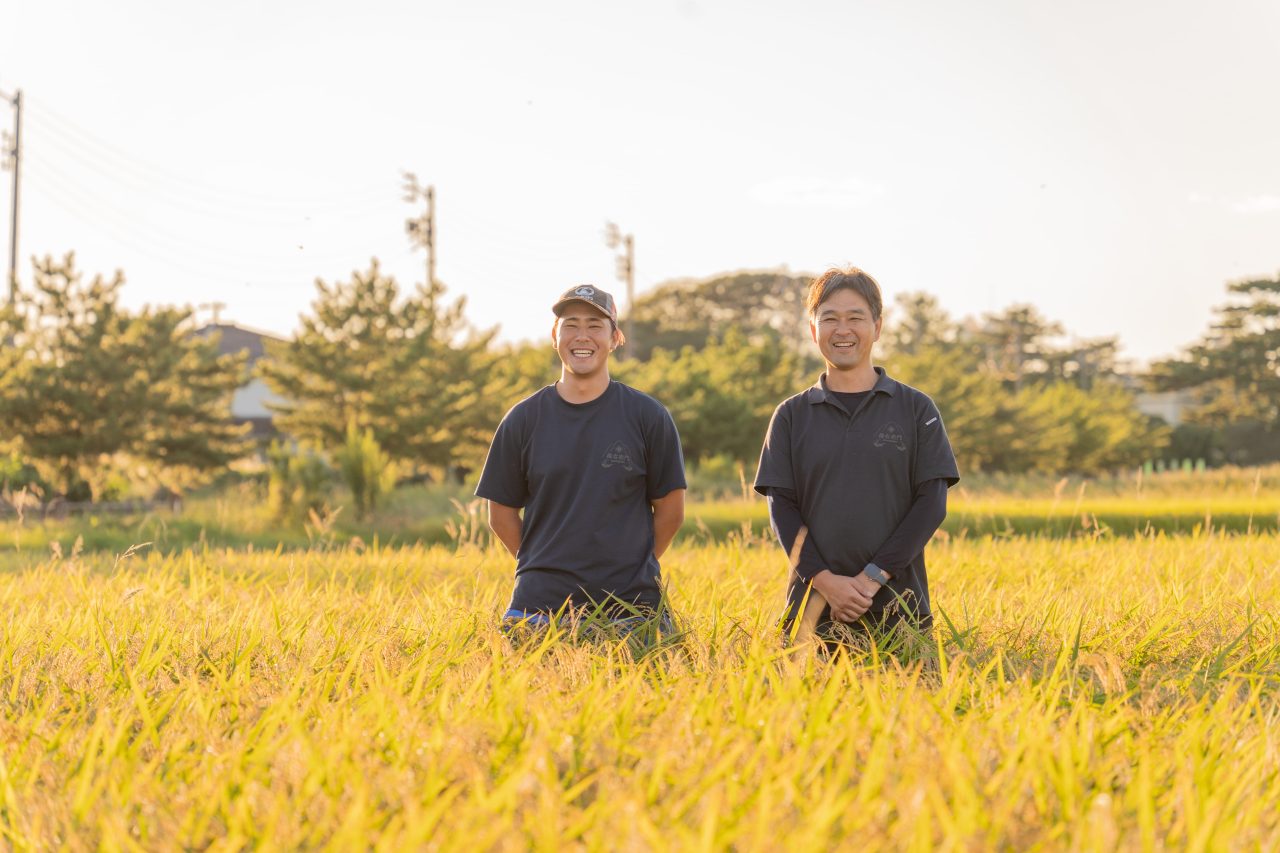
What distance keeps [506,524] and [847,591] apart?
4.72 ft

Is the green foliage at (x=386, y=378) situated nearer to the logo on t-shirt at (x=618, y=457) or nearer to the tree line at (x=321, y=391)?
the tree line at (x=321, y=391)

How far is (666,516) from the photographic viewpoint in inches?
164

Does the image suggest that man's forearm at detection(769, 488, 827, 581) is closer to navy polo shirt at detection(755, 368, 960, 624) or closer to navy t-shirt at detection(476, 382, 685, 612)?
navy polo shirt at detection(755, 368, 960, 624)

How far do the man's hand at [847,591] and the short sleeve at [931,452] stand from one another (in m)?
0.44

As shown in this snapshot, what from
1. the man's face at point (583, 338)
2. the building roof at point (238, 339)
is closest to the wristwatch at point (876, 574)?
the man's face at point (583, 338)

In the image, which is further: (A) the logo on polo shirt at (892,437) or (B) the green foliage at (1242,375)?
(B) the green foliage at (1242,375)

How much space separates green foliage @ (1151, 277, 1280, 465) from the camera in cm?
5231

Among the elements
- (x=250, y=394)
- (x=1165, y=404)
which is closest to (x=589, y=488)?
(x=250, y=394)

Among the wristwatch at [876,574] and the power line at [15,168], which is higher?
the power line at [15,168]

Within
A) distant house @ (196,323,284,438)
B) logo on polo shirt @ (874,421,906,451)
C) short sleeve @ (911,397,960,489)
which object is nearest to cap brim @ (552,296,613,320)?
logo on polo shirt @ (874,421,906,451)

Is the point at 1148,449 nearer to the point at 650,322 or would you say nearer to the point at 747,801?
the point at 650,322

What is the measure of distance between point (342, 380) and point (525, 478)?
20.0 m

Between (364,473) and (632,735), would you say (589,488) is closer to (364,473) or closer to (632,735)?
(632,735)

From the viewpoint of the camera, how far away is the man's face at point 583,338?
4.00m
